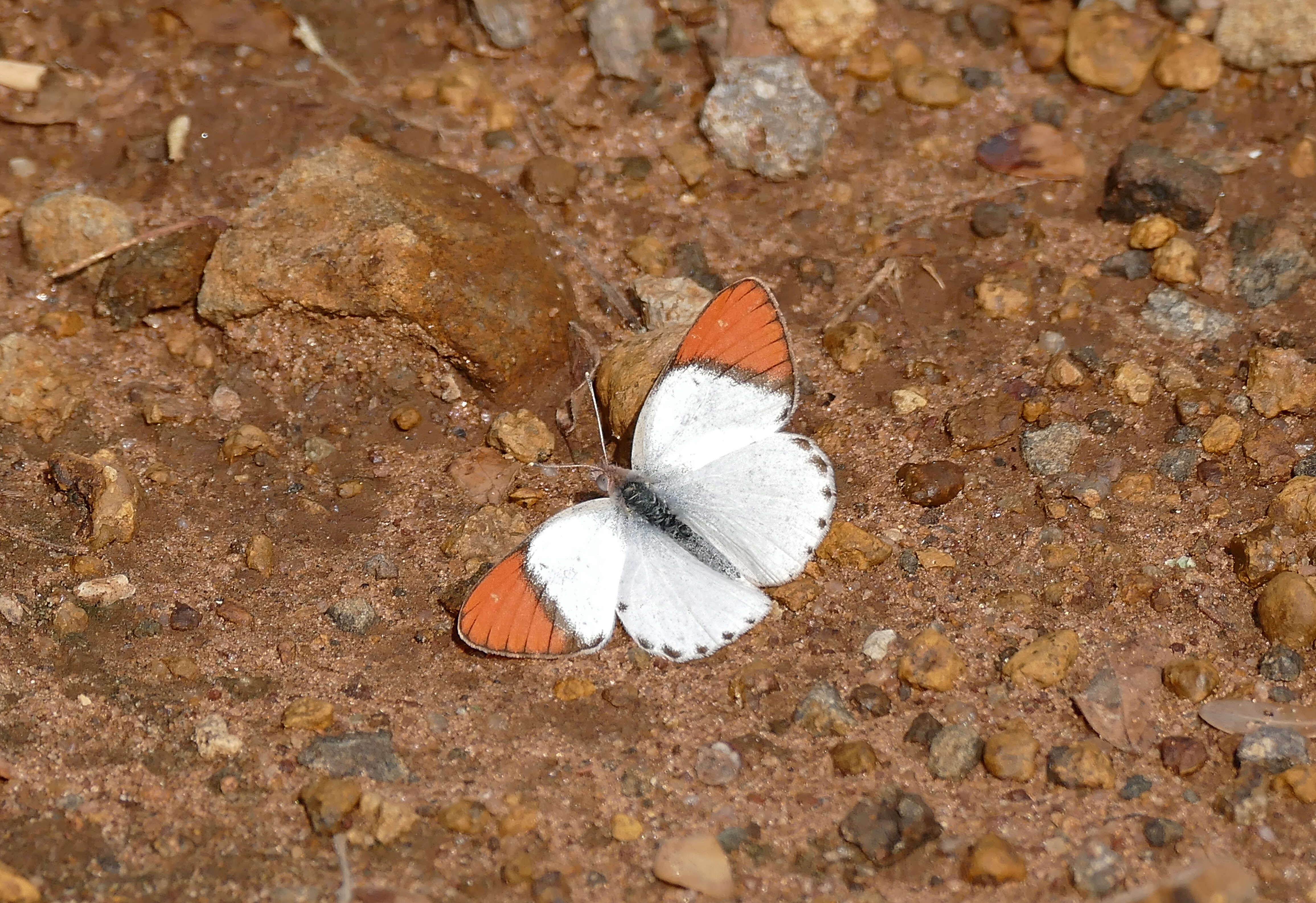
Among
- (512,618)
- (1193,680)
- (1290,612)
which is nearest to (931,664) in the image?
(1193,680)

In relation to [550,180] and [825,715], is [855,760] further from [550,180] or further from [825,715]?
[550,180]

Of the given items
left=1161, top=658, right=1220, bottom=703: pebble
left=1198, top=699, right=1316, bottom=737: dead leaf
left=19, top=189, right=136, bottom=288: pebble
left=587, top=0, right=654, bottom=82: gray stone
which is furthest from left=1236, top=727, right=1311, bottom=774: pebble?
left=19, top=189, right=136, bottom=288: pebble

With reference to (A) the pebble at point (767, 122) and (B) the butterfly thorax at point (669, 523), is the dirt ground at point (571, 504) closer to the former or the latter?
(A) the pebble at point (767, 122)

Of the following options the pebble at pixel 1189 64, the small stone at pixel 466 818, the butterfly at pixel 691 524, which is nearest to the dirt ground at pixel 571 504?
the small stone at pixel 466 818

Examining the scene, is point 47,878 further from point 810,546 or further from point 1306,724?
point 1306,724

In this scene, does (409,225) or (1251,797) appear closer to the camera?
(1251,797)

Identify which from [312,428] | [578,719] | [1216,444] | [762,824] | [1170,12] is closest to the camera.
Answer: [762,824]

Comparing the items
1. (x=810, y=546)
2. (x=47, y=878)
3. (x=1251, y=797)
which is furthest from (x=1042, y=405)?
(x=47, y=878)
